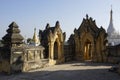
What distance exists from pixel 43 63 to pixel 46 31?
4088 mm

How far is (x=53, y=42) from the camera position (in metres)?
22.1

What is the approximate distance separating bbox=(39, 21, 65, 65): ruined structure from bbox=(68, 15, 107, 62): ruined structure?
2.53 meters

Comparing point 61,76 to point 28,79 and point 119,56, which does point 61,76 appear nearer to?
point 28,79

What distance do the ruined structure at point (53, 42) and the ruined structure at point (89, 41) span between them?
2.53 metres

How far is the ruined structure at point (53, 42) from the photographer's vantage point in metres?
21.5

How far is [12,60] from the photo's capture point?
55.3 feet

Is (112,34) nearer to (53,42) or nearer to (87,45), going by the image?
(87,45)

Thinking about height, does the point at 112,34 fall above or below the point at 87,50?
above

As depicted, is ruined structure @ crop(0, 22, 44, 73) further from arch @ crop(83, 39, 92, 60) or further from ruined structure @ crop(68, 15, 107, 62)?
arch @ crop(83, 39, 92, 60)

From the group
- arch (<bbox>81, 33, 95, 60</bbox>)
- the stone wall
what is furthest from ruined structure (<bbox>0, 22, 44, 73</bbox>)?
the stone wall

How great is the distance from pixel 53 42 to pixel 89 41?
5.29 m

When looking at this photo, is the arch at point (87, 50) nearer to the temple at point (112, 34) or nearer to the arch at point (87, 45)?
the arch at point (87, 45)

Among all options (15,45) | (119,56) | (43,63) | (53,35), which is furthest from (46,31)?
(119,56)

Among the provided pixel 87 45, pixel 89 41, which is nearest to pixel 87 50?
pixel 87 45
